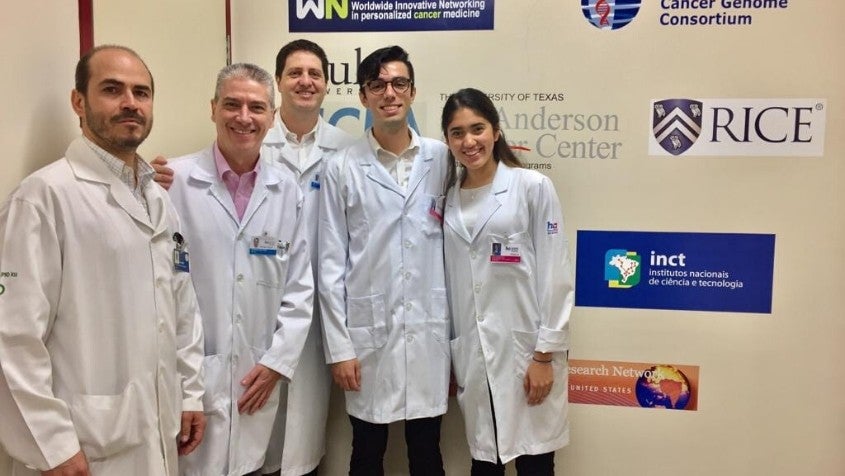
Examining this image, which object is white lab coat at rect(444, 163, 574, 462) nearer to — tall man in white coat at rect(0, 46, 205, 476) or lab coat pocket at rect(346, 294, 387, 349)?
lab coat pocket at rect(346, 294, 387, 349)

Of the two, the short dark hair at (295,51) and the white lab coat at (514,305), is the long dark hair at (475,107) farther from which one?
the short dark hair at (295,51)

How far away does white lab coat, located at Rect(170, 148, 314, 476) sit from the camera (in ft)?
6.02

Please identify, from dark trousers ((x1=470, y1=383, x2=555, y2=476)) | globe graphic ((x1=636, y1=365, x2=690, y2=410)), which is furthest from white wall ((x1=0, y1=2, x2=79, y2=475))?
globe graphic ((x1=636, y1=365, x2=690, y2=410))

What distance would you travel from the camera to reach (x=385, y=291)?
6.86ft

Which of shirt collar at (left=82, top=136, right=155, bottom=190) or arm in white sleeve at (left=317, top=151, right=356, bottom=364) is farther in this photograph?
arm in white sleeve at (left=317, top=151, right=356, bottom=364)

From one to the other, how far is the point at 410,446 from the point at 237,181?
112cm

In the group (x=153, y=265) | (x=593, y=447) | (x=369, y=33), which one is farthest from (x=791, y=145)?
(x=153, y=265)

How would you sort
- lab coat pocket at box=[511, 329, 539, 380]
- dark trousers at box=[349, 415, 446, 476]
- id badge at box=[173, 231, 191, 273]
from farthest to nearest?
dark trousers at box=[349, 415, 446, 476] → lab coat pocket at box=[511, 329, 539, 380] → id badge at box=[173, 231, 191, 273]

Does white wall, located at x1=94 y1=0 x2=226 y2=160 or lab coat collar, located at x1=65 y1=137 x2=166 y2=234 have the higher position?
white wall, located at x1=94 y1=0 x2=226 y2=160

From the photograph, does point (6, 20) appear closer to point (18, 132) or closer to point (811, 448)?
point (18, 132)

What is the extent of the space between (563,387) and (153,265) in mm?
1369

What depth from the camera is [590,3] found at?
2.38 metres

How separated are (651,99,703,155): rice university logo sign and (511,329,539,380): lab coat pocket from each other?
0.98 m

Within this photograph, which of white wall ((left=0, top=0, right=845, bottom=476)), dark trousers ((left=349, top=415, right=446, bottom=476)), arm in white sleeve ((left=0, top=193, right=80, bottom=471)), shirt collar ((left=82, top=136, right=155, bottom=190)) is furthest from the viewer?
white wall ((left=0, top=0, right=845, bottom=476))
